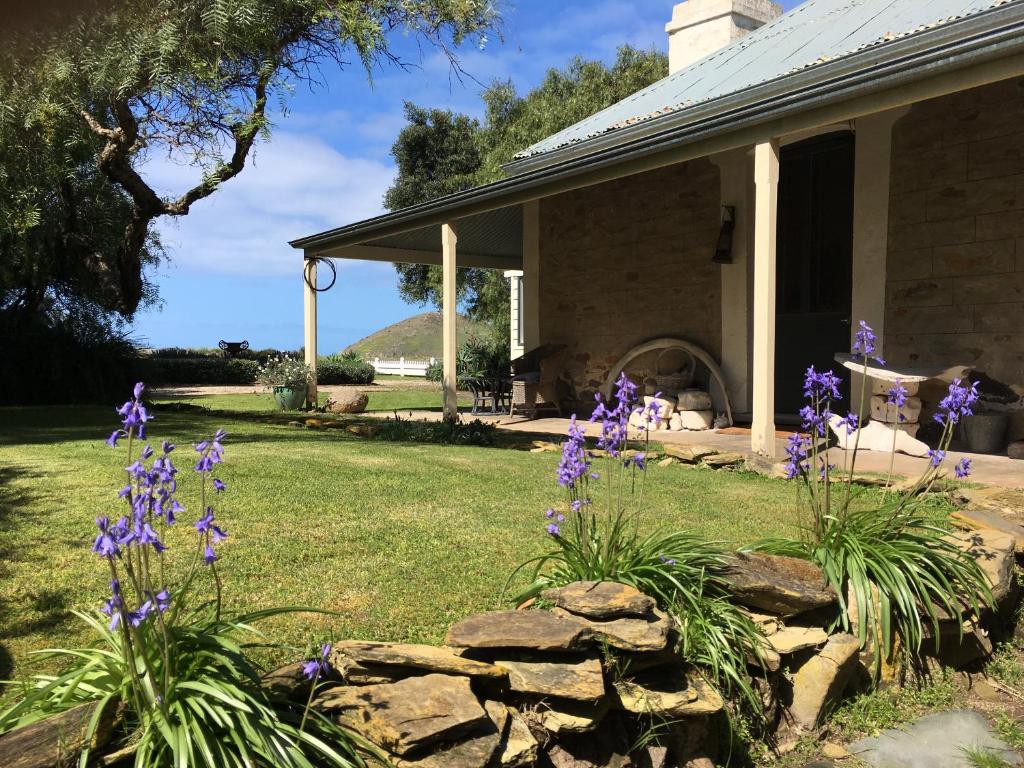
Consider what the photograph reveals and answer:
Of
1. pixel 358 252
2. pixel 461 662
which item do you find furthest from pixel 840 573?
pixel 358 252

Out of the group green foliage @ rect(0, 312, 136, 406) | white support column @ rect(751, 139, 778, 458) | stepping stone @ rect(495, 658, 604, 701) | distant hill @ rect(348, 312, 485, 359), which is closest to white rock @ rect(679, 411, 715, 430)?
white support column @ rect(751, 139, 778, 458)

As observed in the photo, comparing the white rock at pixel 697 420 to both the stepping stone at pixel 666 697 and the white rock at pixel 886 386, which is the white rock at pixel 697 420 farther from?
the stepping stone at pixel 666 697

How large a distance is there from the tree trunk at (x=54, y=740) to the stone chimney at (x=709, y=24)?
1363cm

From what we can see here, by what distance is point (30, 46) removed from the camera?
8.22 metres

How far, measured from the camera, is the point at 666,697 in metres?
2.58

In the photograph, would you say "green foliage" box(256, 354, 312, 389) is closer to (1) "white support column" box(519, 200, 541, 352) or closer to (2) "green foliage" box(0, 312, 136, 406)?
(2) "green foliage" box(0, 312, 136, 406)

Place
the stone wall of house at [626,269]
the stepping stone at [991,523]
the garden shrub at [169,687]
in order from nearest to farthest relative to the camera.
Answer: the garden shrub at [169,687] < the stepping stone at [991,523] < the stone wall of house at [626,269]

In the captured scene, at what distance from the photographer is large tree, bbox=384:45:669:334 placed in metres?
20.3

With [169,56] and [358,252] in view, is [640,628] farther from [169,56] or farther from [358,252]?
[358,252]

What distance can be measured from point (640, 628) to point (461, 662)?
1.88 feet

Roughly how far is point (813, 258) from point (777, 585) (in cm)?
738

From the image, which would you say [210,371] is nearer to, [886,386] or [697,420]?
[697,420]

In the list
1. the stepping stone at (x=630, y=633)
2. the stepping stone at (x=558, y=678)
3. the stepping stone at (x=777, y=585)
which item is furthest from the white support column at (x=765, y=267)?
Answer: the stepping stone at (x=558, y=678)

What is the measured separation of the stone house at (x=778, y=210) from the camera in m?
6.65
